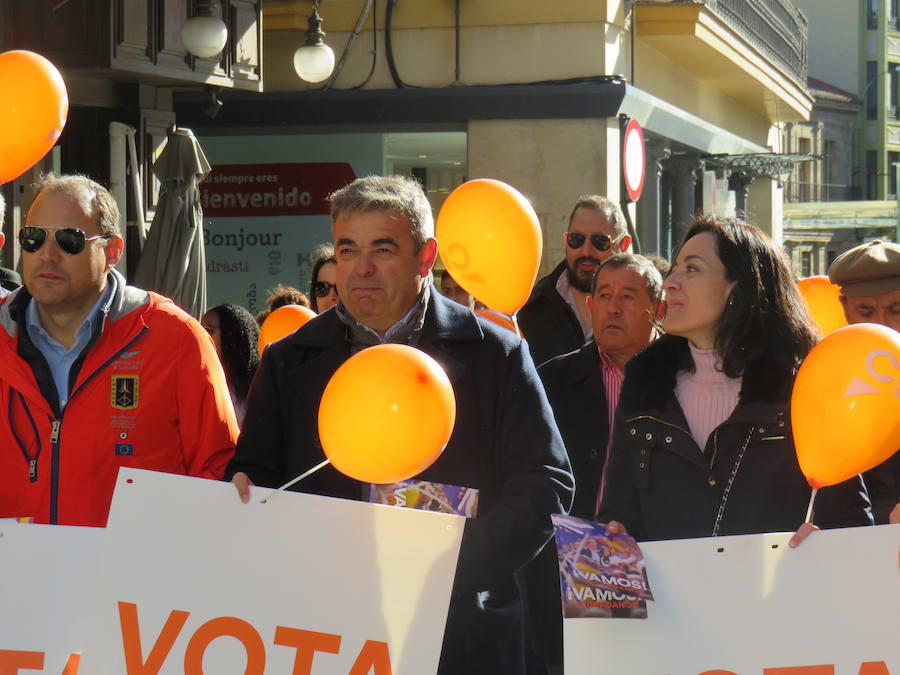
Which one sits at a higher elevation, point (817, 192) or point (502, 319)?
point (817, 192)

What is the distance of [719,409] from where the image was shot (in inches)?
144

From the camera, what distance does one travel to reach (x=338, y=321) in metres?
3.48

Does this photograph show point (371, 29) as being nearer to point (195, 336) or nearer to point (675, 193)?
point (675, 193)

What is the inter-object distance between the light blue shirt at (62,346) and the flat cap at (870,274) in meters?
2.34

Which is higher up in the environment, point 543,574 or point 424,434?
point 424,434

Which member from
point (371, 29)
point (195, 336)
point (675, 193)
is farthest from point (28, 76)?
point (675, 193)

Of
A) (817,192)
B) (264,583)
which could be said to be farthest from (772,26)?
(817,192)

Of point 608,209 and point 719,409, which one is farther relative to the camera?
point 608,209

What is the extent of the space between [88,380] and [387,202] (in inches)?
37.5

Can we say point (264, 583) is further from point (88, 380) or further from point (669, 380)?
point (669, 380)

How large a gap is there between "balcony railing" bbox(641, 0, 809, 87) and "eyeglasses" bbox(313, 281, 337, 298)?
10248mm

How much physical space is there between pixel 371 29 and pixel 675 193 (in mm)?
7383

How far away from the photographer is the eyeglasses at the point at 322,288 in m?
6.54

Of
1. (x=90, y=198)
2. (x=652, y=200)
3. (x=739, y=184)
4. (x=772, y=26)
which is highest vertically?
(x=772, y=26)
